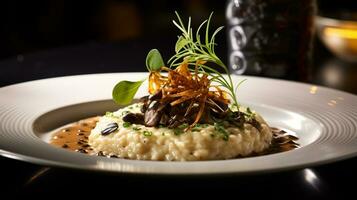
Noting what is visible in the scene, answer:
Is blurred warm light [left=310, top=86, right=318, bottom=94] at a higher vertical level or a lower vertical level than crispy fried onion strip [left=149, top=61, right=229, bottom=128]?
lower

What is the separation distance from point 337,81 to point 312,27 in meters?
0.32

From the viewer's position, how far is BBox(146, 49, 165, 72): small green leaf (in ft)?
7.09

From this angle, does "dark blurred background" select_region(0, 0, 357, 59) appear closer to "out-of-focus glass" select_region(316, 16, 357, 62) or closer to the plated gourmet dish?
"out-of-focus glass" select_region(316, 16, 357, 62)

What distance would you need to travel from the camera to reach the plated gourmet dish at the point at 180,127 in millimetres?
1930

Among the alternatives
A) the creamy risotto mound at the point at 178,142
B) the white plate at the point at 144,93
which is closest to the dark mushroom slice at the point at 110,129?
the creamy risotto mound at the point at 178,142

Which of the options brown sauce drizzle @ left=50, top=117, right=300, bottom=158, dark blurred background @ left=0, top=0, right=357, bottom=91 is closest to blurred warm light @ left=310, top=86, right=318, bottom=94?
brown sauce drizzle @ left=50, top=117, right=300, bottom=158

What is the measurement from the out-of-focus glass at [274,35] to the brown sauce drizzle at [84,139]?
83 centimetres

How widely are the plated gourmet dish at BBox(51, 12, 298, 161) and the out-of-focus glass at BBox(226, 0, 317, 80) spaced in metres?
0.95

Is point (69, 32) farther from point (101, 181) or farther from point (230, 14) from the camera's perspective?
point (101, 181)

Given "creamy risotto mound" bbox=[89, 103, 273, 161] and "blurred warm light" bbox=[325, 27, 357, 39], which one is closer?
"creamy risotto mound" bbox=[89, 103, 273, 161]

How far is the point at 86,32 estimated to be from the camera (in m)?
6.41

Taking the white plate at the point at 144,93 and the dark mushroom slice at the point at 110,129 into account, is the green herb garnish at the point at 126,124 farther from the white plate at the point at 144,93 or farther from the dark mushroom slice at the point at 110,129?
the white plate at the point at 144,93

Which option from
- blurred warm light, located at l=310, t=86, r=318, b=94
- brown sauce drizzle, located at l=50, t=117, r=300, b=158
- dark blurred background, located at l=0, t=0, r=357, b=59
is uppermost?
blurred warm light, located at l=310, t=86, r=318, b=94

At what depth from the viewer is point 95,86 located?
8.92 feet
